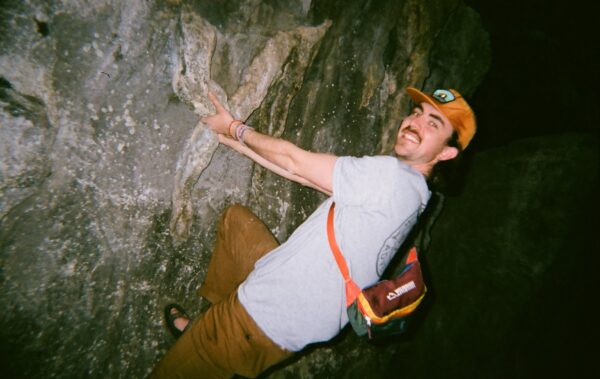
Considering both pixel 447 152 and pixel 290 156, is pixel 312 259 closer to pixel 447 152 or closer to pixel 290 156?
pixel 290 156

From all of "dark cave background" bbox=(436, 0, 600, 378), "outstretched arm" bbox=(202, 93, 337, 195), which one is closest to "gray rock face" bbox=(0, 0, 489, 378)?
"outstretched arm" bbox=(202, 93, 337, 195)

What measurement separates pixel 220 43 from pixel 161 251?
1.48m

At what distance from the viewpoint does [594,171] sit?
3334 millimetres

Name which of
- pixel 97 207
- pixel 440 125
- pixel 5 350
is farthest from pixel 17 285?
pixel 440 125

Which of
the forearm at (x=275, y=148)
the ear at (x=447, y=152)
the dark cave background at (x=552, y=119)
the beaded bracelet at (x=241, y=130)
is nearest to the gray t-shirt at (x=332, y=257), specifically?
the forearm at (x=275, y=148)

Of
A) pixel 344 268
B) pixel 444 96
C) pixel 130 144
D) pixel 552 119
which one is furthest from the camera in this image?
pixel 552 119

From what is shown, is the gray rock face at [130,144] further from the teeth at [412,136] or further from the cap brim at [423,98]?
the teeth at [412,136]

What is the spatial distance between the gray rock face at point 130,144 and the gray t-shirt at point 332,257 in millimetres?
820

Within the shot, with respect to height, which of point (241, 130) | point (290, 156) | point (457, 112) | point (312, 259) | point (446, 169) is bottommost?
point (446, 169)

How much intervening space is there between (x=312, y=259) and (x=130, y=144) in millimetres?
1286

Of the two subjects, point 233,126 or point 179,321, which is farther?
point 179,321

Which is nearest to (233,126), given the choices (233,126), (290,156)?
(233,126)

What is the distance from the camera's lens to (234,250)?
2.17 m

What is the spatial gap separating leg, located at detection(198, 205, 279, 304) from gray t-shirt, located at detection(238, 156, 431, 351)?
0.43 metres
